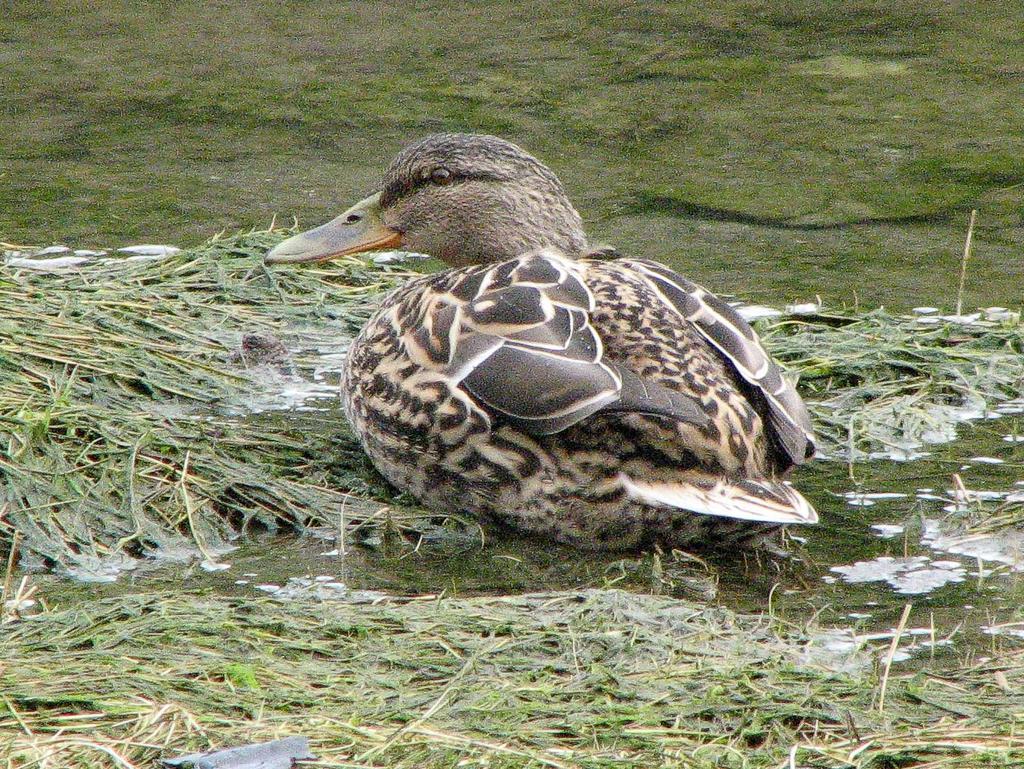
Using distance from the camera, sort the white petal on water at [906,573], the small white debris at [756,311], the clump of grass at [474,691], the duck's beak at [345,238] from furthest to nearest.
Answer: the small white debris at [756,311] < the duck's beak at [345,238] < the white petal on water at [906,573] < the clump of grass at [474,691]

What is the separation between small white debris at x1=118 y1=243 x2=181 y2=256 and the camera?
27.5 ft

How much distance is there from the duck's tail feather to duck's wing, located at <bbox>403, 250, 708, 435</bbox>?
213 mm

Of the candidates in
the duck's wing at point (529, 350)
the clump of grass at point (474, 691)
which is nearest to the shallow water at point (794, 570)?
the clump of grass at point (474, 691)

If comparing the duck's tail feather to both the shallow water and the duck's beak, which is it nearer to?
the shallow water

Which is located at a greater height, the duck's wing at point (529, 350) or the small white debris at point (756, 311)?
the duck's wing at point (529, 350)

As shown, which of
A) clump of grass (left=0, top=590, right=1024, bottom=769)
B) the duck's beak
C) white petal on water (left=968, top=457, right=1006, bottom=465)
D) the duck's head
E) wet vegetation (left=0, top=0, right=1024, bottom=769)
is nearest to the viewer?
clump of grass (left=0, top=590, right=1024, bottom=769)

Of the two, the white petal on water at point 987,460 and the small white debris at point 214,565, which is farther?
the white petal on water at point 987,460

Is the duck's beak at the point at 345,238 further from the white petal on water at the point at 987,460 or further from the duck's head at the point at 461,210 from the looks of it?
the white petal on water at the point at 987,460

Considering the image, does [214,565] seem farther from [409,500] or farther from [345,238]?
[345,238]

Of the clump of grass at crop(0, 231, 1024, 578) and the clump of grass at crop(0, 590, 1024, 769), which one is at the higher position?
the clump of grass at crop(0, 590, 1024, 769)

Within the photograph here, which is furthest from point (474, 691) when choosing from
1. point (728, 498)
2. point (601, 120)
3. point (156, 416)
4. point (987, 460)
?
point (601, 120)

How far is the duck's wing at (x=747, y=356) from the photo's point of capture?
5.41 metres

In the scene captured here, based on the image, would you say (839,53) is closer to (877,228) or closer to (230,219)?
(877,228)

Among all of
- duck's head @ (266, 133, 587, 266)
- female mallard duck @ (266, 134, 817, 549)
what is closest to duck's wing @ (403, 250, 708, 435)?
female mallard duck @ (266, 134, 817, 549)
